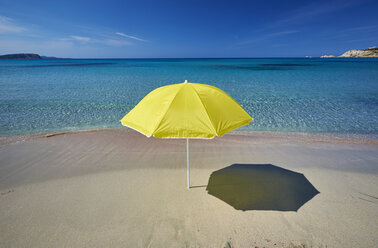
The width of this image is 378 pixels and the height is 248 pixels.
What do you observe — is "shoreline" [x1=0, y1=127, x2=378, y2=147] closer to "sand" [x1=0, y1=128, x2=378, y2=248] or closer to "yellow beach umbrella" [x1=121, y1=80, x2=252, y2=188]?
"sand" [x1=0, y1=128, x2=378, y2=248]

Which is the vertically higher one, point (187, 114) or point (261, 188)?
point (187, 114)

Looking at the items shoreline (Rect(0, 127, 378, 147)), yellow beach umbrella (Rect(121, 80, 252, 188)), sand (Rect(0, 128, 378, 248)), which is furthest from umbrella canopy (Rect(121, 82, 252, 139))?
shoreline (Rect(0, 127, 378, 147))

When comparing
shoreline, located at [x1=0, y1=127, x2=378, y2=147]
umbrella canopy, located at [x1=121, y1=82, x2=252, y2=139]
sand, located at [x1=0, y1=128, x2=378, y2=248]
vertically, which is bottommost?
sand, located at [x1=0, y1=128, x2=378, y2=248]

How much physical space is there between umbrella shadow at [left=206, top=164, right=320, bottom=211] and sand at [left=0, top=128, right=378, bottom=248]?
165 millimetres

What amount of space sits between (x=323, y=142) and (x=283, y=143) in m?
1.64

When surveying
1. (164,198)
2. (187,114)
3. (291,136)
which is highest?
(187,114)

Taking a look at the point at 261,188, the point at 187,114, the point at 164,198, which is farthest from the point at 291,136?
the point at 187,114

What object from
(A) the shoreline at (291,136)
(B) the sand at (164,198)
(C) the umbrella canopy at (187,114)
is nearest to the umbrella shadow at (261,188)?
(B) the sand at (164,198)

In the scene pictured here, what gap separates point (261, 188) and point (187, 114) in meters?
2.86

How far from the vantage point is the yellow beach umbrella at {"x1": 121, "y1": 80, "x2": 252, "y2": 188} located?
9.12 ft

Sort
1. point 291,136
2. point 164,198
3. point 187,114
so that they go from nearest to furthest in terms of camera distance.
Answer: point 187,114, point 164,198, point 291,136

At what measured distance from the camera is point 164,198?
4090mm

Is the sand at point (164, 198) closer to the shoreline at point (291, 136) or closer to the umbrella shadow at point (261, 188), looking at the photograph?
the umbrella shadow at point (261, 188)

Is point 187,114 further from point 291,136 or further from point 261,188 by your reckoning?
point 291,136
